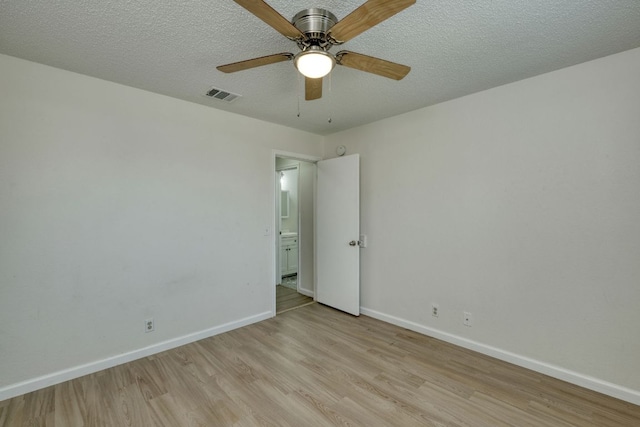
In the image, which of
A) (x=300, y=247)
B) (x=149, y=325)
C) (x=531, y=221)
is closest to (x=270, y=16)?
→ (x=531, y=221)

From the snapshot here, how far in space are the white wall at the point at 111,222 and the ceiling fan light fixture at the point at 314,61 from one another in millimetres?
1914

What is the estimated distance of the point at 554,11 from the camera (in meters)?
1.60

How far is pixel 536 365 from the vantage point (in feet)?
7.83

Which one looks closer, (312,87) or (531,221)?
(312,87)

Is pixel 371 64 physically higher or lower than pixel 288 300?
higher

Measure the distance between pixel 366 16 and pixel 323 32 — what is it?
316 millimetres

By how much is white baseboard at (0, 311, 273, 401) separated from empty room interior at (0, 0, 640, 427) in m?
0.02

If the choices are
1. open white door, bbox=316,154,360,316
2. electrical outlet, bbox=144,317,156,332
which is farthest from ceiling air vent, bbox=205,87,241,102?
electrical outlet, bbox=144,317,156,332

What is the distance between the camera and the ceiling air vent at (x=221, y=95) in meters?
2.66

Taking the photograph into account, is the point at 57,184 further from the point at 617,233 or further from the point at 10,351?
the point at 617,233

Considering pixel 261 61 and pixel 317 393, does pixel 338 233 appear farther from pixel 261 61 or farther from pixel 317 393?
pixel 261 61

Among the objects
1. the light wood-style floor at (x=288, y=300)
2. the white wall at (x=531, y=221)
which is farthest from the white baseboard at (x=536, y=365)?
the light wood-style floor at (x=288, y=300)

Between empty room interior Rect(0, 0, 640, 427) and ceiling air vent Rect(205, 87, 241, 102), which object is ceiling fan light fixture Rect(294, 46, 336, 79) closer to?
empty room interior Rect(0, 0, 640, 427)

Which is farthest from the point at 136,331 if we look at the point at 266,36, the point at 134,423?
the point at 266,36
